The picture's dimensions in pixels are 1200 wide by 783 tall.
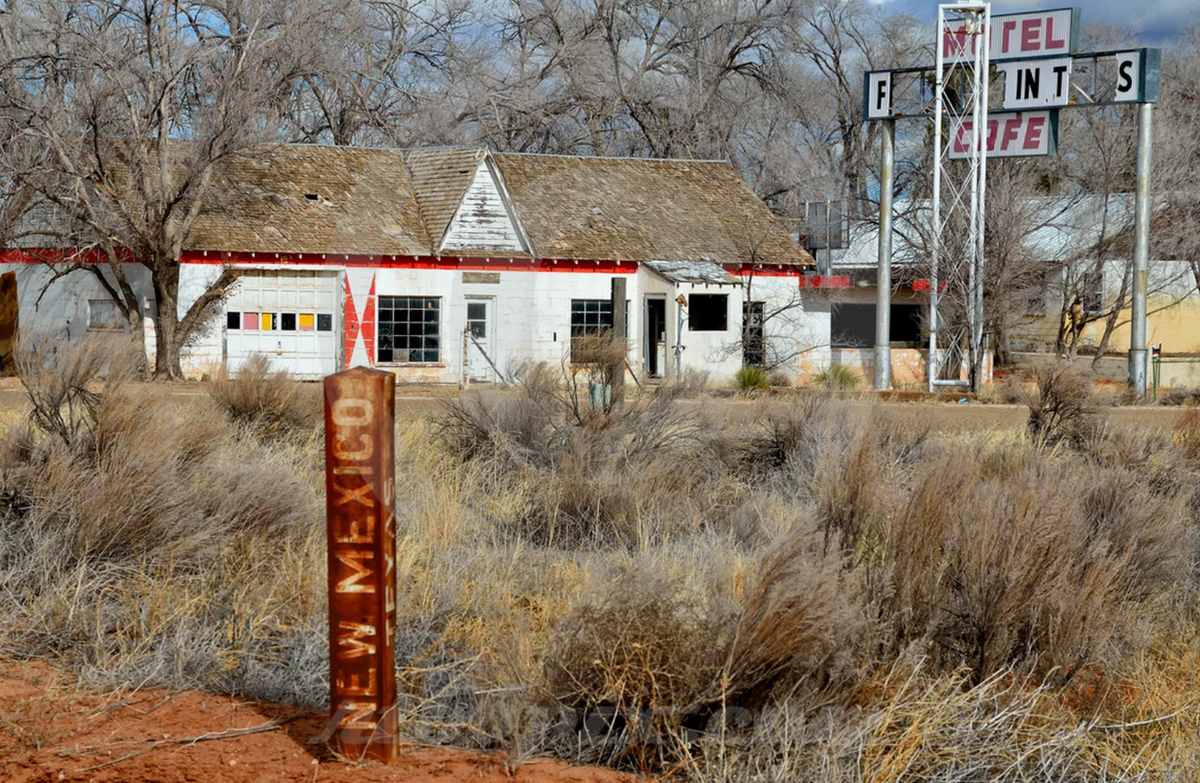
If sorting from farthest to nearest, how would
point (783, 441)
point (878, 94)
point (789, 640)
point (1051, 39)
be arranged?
point (878, 94) < point (1051, 39) < point (783, 441) < point (789, 640)

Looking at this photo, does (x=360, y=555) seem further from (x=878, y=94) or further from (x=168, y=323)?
(x=878, y=94)

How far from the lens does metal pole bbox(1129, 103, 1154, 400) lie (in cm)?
2512

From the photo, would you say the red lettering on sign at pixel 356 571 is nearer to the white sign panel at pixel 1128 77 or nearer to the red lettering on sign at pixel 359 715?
the red lettering on sign at pixel 359 715

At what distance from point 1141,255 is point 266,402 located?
746 inches

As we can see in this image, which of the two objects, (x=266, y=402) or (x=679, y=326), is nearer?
A: (x=266, y=402)

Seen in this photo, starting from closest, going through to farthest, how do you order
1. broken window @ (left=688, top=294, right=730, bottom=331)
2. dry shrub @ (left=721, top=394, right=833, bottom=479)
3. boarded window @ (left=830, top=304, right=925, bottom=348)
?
dry shrub @ (left=721, top=394, right=833, bottom=479)
broken window @ (left=688, top=294, right=730, bottom=331)
boarded window @ (left=830, top=304, right=925, bottom=348)

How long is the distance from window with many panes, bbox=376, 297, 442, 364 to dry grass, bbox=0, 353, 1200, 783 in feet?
59.3

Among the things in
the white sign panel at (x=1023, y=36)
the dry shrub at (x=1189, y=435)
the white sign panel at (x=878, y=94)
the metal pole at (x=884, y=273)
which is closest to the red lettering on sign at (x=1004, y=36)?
the white sign panel at (x=1023, y=36)

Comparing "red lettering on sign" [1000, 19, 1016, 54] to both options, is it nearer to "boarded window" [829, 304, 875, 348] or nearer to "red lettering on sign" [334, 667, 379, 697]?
"boarded window" [829, 304, 875, 348]

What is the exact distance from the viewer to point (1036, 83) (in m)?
24.9

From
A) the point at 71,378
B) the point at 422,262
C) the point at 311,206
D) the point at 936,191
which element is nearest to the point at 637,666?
the point at 71,378

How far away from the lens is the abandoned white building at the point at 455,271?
27.1 meters

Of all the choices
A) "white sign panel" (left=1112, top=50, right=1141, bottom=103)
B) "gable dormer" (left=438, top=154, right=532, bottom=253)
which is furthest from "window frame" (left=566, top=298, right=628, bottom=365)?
"white sign panel" (left=1112, top=50, right=1141, bottom=103)

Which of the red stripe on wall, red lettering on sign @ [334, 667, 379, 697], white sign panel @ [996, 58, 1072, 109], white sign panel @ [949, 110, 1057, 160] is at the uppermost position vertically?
white sign panel @ [996, 58, 1072, 109]
